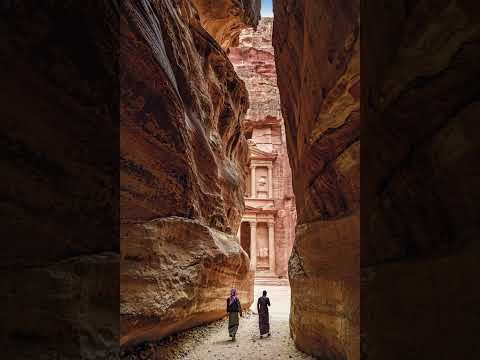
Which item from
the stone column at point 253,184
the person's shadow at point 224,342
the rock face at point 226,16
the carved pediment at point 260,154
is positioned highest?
the rock face at point 226,16

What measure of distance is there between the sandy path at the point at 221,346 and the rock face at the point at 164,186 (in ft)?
0.91

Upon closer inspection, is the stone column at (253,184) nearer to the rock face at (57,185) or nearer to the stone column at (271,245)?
the stone column at (271,245)

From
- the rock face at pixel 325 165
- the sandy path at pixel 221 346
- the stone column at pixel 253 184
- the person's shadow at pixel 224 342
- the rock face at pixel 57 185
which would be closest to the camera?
the rock face at pixel 57 185

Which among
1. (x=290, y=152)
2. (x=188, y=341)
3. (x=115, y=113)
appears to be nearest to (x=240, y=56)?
(x=290, y=152)

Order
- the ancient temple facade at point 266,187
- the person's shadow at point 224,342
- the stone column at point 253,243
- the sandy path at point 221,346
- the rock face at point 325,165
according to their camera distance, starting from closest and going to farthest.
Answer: the rock face at point 325,165, the sandy path at point 221,346, the person's shadow at point 224,342, the stone column at point 253,243, the ancient temple facade at point 266,187

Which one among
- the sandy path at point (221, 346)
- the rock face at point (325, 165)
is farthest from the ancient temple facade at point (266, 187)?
the rock face at point (325, 165)

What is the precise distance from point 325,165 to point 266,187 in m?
29.0

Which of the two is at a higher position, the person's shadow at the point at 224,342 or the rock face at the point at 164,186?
the rock face at the point at 164,186

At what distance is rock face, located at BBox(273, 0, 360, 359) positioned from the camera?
4676 millimetres

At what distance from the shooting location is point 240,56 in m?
40.1

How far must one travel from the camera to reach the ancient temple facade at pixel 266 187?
32406 millimetres
